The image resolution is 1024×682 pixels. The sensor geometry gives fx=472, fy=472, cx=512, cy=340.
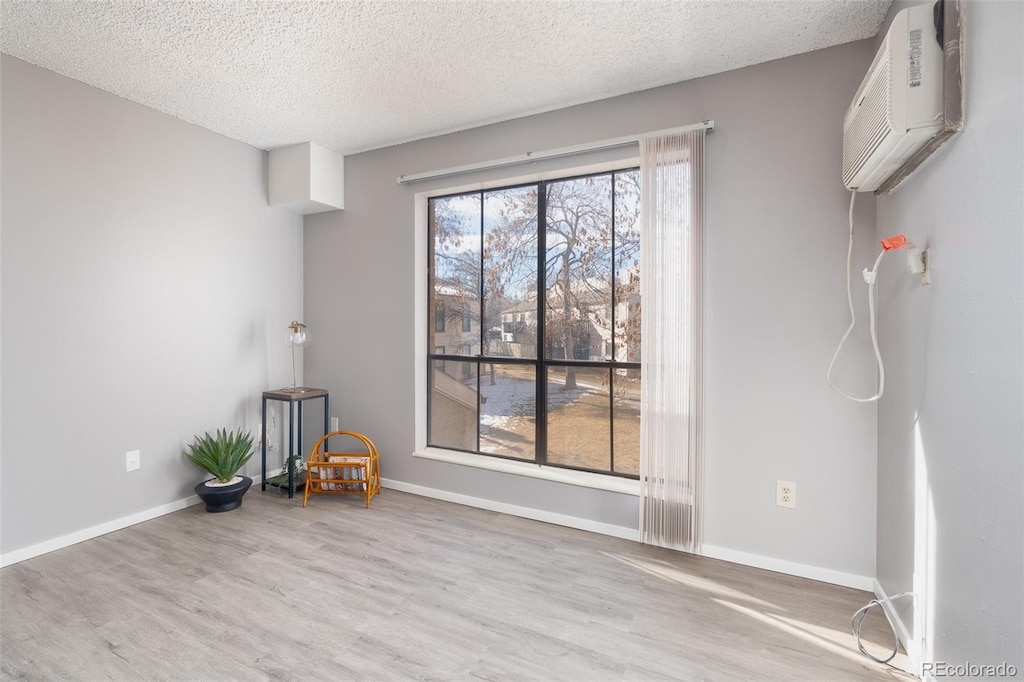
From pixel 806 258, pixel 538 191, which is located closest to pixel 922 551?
pixel 806 258

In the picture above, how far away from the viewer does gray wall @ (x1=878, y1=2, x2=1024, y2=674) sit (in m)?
1.08

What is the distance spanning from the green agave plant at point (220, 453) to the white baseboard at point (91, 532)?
282 millimetres

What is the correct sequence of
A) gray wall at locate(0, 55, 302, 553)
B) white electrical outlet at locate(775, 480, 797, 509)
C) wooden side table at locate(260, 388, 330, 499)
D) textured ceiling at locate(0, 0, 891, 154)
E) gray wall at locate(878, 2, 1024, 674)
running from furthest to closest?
wooden side table at locate(260, 388, 330, 499), gray wall at locate(0, 55, 302, 553), white electrical outlet at locate(775, 480, 797, 509), textured ceiling at locate(0, 0, 891, 154), gray wall at locate(878, 2, 1024, 674)

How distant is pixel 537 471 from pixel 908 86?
2.46 m

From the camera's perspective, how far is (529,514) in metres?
2.96

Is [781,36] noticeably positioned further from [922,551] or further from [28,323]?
[28,323]

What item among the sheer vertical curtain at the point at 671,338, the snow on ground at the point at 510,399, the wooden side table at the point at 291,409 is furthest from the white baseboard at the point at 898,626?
the wooden side table at the point at 291,409

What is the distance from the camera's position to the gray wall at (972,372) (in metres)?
1.08

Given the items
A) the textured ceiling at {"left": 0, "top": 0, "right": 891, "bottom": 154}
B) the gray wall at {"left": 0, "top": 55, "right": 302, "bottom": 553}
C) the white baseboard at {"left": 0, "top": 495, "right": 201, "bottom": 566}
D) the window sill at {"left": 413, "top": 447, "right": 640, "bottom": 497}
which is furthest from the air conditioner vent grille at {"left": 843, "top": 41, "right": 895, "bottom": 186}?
the white baseboard at {"left": 0, "top": 495, "right": 201, "bottom": 566}

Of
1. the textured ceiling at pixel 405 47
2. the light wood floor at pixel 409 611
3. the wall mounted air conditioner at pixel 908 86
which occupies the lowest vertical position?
the light wood floor at pixel 409 611

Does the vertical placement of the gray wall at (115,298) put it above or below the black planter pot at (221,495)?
above

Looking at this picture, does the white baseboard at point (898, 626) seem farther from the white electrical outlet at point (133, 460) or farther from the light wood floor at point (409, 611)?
the white electrical outlet at point (133, 460)

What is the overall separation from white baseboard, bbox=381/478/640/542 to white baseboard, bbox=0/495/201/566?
1.31 m

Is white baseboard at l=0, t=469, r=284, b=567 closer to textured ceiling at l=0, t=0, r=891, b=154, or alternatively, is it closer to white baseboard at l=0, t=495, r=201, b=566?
white baseboard at l=0, t=495, r=201, b=566
